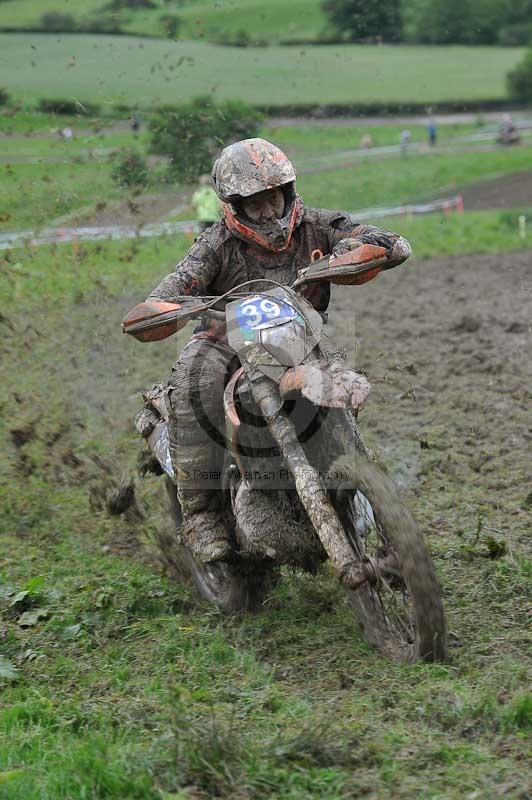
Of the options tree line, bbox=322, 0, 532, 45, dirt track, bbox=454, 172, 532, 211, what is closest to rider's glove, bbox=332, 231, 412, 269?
tree line, bbox=322, 0, 532, 45

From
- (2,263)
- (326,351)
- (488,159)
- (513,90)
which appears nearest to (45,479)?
(2,263)

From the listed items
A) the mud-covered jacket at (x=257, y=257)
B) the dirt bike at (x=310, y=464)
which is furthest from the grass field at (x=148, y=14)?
the dirt bike at (x=310, y=464)

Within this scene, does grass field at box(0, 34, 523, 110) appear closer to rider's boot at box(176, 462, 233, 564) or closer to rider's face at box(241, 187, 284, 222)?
rider's face at box(241, 187, 284, 222)

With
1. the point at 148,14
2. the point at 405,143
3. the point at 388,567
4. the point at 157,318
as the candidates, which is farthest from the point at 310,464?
the point at 405,143

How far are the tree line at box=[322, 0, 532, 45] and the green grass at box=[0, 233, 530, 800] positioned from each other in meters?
9.86

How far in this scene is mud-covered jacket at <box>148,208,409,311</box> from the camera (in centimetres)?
664

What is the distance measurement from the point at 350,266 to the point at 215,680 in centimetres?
211

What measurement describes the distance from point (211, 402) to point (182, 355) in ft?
1.01

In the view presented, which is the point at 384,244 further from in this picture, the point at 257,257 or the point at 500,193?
the point at 500,193

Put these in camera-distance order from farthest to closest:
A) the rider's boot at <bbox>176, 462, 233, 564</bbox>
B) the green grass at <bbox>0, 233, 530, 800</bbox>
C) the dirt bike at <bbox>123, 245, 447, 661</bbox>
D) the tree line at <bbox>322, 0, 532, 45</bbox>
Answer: the tree line at <bbox>322, 0, 532, 45</bbox>, the rider's boot at <bbox>176, 462, 233, 564</bbox>, the dirt bike at <bbox>123, 245, 447, 661</bbox>, the green grass at <bbox>0, 233, 530, 800</bbox>

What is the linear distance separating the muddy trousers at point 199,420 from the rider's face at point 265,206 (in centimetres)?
71

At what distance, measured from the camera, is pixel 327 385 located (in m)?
5.70

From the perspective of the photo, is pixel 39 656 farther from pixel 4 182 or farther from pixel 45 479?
pixel 4 182

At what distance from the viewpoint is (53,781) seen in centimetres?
442
